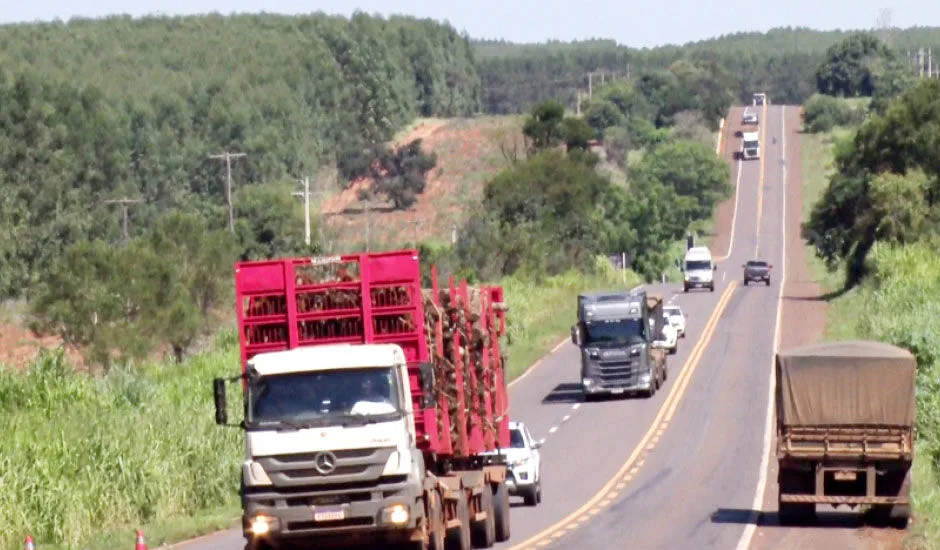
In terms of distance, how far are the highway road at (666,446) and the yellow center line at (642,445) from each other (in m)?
0.03

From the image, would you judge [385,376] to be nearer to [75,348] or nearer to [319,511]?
[319,511]

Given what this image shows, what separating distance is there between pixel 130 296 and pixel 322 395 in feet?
160

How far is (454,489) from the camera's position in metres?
21.2

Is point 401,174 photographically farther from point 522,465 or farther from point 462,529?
point 462,529

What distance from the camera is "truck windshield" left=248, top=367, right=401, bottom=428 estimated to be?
18406 millimetres

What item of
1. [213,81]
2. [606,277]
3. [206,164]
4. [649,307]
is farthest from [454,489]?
[213,81]

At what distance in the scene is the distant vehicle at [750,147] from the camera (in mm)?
174625

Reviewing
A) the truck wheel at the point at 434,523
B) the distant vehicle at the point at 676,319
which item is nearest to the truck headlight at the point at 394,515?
the truck wheel at the point at 434,523

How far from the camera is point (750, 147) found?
573 ft

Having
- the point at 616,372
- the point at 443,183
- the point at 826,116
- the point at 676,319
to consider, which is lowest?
the point at 676,319

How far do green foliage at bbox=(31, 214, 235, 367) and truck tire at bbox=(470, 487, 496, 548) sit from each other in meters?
40.7

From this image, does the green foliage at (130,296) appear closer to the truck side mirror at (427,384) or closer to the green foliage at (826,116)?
the truck side mirror at (427,384)

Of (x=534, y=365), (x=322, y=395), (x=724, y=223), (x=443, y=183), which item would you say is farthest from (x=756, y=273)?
(x=322, y=395)

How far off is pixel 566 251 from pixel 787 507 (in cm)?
7991
